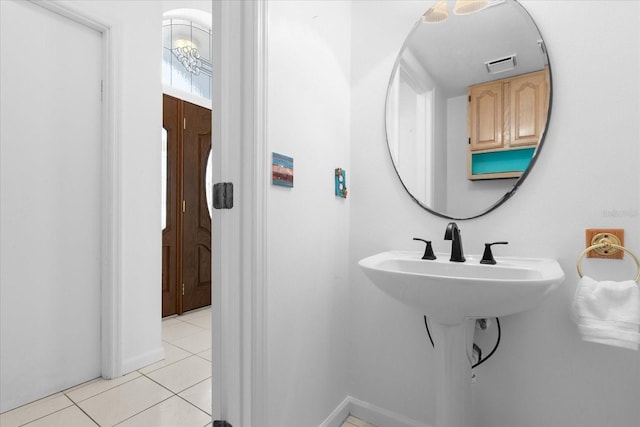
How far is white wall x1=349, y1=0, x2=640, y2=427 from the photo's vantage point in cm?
104

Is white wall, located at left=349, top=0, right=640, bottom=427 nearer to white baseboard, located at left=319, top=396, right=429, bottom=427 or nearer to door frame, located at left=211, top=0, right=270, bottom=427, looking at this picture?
white baseboard, located at left=319, top=396, right=429, bottom=427

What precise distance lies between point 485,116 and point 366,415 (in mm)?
1461

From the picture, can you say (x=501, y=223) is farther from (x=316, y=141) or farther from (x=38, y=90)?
(x=38, y=90)

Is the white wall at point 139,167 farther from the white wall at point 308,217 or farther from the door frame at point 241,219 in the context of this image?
the white wall at point 308,217

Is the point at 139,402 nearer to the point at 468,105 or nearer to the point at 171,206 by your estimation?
the point at 171,206

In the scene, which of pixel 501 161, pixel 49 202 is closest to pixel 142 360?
pixel 49 202

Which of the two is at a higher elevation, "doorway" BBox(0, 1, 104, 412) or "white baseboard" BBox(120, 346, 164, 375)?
"doorway" BBox(0, 1, 104, 412)

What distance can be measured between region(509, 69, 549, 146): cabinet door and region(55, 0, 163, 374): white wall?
209 cm

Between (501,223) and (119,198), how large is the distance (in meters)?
2.06

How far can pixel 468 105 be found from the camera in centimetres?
132

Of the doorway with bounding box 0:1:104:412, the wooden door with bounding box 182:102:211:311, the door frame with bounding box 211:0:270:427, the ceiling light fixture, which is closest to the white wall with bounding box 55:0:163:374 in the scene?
the doorway with bounding box 0:1:104:412

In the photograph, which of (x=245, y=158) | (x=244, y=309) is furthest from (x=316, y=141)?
(x=244, y=309)

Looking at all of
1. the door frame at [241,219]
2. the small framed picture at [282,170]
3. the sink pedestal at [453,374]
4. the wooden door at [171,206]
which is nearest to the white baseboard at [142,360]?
the wooden door at [171,206]

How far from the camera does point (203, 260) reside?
3.33 m
